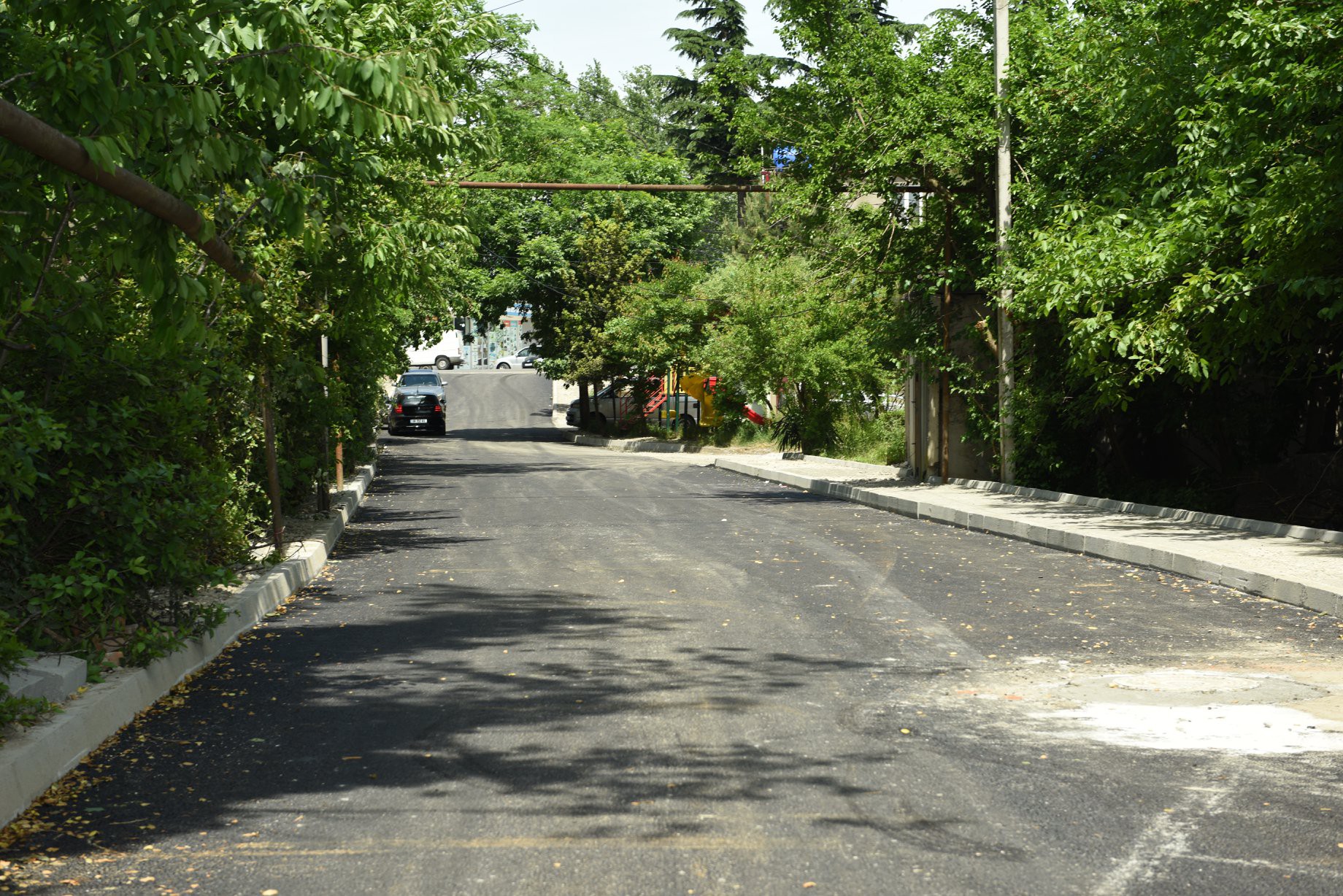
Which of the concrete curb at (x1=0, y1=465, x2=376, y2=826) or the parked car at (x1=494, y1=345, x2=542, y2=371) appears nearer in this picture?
the concrete curb at (x1=0, y1=465, x2=376, y2=826)

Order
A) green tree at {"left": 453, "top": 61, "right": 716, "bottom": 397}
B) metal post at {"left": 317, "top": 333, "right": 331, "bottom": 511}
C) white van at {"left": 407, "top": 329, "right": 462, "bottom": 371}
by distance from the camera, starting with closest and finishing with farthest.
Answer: metal post at {"left": 317, "top": 333, "right": 331, "bottom": 511} → green tree at {"left": 453, "top": 61, "right": 716, "bottom": 397} → white van at {"left": 407, "top": 329, "right": 462, "bottom": 371}

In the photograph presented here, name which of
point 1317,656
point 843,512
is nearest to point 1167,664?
point 1317,656

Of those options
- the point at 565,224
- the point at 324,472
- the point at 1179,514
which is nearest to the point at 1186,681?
the point at 1179,514

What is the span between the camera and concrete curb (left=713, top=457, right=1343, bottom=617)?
10.7 meters

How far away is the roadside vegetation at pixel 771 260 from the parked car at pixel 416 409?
1406cm

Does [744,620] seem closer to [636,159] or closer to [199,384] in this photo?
[199,384]

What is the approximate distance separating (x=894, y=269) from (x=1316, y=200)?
10778 mm

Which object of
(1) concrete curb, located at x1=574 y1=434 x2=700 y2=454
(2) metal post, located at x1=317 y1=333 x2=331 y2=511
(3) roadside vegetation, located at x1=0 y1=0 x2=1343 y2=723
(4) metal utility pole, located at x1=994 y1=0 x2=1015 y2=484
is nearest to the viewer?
(3) roadside vegetation, located at x1=0 y1=0 x2=1343 y2=723

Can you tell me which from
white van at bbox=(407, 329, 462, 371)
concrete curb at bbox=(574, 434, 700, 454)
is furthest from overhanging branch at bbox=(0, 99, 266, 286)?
white van at bbox=(407, 329, 462, 371)

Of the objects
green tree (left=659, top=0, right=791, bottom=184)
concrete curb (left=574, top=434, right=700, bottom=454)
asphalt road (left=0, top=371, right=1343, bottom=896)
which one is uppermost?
green tree (left=659, top=0, right=791, bottom=184)

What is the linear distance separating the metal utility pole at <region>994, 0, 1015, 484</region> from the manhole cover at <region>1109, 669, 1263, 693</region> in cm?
1302

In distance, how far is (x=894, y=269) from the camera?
78.3ft

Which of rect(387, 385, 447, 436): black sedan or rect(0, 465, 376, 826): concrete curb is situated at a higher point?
rect(387, 385, 447, 436): black sedan

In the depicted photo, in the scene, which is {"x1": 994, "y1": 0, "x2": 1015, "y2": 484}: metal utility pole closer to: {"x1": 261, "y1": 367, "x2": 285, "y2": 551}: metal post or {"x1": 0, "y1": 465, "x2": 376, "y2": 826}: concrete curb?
{"x1": 261, "y1": 367, "x2": 285, "y2": 551}: metal post
